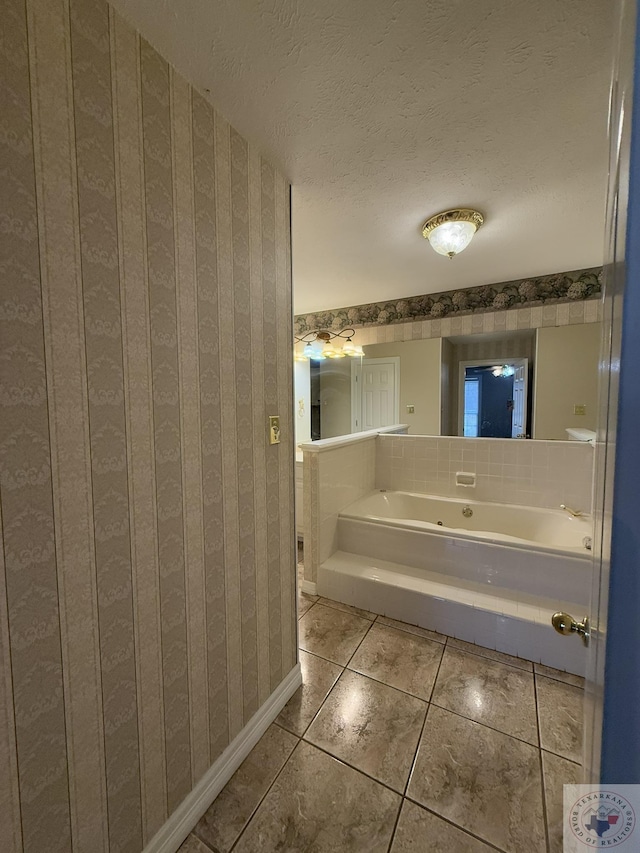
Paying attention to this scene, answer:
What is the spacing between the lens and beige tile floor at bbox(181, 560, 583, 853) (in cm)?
103

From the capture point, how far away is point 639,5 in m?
0.33

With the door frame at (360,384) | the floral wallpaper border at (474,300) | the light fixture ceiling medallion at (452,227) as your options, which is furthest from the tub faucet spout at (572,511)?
the light fixture ceiling medallion at (452,227)

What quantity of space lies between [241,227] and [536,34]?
99cm

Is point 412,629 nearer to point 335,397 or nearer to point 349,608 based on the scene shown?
point 349,608

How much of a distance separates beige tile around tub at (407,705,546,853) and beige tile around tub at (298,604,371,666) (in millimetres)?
537

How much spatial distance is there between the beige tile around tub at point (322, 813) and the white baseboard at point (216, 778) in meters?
0.15

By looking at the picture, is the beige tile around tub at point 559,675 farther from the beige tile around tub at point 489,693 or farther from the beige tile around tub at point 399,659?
the beige tile around tub at point 399,659

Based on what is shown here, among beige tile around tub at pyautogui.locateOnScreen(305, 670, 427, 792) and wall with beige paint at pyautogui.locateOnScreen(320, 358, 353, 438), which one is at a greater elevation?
wall with beige paint at pyautogui.locateOnScreen(320, 358, 353, 438)

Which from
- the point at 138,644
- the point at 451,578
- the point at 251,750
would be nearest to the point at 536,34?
the point at 138,644

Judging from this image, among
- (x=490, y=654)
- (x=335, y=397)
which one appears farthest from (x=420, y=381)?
(x=490, y=654)

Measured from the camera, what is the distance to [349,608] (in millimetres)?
2193

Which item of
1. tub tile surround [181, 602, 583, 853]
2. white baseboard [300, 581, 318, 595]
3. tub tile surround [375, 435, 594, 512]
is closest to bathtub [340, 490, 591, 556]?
tub tile surround [375, 435, 594, 512]

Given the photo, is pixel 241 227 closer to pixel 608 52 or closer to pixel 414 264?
pixel 608 52

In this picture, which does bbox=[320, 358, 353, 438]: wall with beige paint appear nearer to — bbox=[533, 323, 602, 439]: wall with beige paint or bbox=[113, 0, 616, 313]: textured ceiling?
bbox=[533, 323, 602, 439]: wall with beige paint
